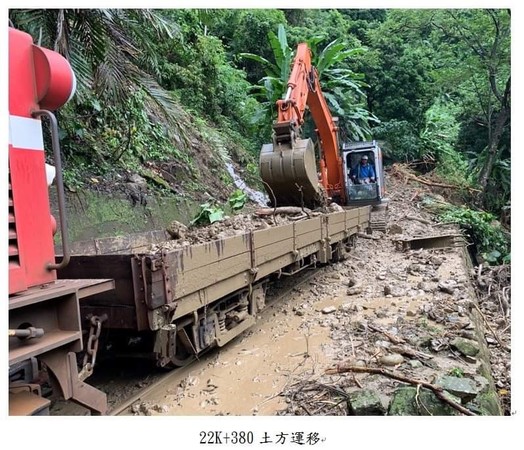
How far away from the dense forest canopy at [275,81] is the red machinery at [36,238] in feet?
8.96

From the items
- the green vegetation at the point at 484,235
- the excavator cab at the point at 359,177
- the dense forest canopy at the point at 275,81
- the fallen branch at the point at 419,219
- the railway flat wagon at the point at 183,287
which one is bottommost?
the green vegetation at the point at 484,235

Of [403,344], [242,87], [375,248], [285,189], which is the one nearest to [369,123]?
[242,87]

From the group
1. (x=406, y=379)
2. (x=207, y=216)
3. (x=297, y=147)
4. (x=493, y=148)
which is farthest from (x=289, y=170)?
(x=493, y=148)

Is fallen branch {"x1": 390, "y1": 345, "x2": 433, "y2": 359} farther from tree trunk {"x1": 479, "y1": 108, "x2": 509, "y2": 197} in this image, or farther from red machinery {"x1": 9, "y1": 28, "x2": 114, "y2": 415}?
tree trunk {"x1": 479, "y1": 108, "x2": 509, "y2": 197}

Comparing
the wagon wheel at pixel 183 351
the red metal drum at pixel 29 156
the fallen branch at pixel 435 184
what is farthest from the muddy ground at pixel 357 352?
the fallen branch at pixel 435 184

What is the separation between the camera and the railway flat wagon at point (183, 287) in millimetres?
3160

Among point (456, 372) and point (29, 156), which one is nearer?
point (29, 156)

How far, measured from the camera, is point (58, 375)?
2338 millimetres

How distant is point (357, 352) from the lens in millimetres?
4277

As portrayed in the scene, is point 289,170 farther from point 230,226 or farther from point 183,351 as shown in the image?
point 183,351

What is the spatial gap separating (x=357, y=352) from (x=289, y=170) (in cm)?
356

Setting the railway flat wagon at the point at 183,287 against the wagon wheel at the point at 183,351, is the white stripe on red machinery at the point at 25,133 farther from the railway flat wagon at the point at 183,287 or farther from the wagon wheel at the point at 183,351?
the wagon wheel at the point at 183,351

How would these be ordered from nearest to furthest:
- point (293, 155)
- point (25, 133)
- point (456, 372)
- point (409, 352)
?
point (25, 133) < point (456, 372) < point (409, 352) < point (293, 155)

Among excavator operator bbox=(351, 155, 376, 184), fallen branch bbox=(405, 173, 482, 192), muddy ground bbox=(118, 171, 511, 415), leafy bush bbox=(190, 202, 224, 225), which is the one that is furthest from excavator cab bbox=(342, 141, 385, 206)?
fallen branch bbox=(405, 173, 482, 192)
